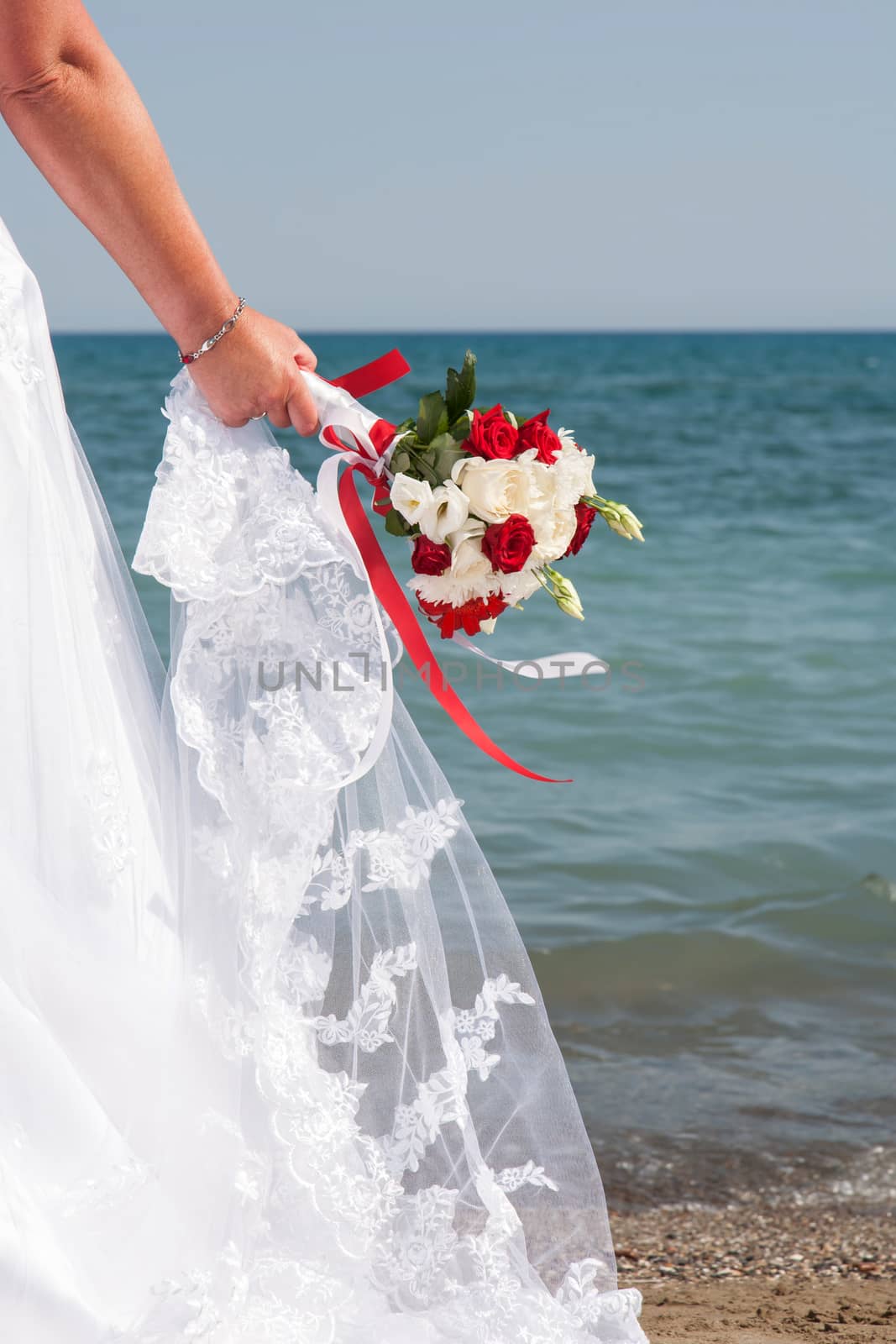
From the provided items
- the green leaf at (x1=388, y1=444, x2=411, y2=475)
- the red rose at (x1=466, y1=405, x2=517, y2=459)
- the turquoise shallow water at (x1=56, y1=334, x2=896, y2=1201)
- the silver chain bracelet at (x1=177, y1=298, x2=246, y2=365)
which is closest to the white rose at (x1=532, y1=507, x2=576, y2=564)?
the red rose at (x1=466, y1=405, x2=517, y2=459)

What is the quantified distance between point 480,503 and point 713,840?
131 inches

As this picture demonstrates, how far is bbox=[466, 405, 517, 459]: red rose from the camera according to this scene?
1700 millimetres

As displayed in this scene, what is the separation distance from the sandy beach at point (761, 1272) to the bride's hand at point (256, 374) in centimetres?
160

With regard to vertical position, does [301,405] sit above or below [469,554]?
above

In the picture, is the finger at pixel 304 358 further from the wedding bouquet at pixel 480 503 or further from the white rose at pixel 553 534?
the white rose at pixel 553 534

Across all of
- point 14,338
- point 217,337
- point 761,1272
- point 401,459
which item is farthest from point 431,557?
point 761,1272

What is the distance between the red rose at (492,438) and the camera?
170 cm

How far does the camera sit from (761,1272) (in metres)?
2.52

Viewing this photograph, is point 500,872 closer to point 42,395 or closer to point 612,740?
point 612,740

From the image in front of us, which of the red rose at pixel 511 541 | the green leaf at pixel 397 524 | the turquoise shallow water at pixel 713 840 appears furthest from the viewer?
the turquoise shallow water at pixel 713 840

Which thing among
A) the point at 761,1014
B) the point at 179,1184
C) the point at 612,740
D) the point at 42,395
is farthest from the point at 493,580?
the point at 612,740

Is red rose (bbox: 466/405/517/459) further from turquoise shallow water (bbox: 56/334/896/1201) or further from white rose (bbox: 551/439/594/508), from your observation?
turquoise shallow water (bbox: 56/334/896/1201)

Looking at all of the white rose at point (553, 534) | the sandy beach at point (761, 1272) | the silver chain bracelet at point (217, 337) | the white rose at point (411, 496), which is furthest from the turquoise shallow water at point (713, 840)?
the silver chain bracelet at point (217, 337)

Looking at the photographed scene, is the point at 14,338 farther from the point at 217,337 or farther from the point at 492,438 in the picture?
the point at 492,438
